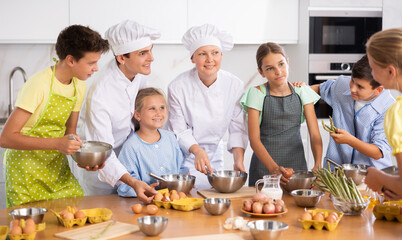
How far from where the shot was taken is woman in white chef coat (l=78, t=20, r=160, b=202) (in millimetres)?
2949

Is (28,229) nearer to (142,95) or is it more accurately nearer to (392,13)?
(142,95)

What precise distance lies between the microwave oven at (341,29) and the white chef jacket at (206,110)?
5.53ft

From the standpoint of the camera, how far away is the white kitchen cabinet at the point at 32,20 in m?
4.50

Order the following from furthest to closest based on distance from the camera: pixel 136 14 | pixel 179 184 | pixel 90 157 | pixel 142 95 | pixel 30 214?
pixel 136 14 < pixel 142 95 < pixel 179 184 < pixel 90 157 < pixel 30 214

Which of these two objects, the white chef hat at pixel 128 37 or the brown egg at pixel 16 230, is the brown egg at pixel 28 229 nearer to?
the brown egg at pixel 16 230

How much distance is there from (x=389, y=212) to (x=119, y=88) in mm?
1576

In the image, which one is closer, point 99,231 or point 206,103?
point 99,231

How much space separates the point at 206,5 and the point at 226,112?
167cm

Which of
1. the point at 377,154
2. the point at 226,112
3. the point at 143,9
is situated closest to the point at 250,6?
the point at 143,9

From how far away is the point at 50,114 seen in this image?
2.77 meters

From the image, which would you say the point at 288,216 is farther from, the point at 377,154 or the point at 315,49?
the point at 315,49

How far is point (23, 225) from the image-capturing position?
6.66ft

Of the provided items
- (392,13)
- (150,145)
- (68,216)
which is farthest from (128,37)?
(392,13)

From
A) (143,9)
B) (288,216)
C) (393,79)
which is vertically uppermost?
(143,9)
